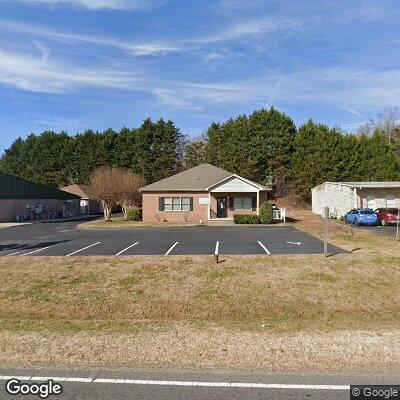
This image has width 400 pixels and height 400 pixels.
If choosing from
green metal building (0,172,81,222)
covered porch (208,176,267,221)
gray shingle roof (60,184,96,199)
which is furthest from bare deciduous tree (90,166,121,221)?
gray shingle roof (60,184,96,199)

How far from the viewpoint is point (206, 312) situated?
10.5m

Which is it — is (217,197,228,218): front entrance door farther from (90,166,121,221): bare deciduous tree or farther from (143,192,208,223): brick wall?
(90,166,121,221): bare deciduous tree

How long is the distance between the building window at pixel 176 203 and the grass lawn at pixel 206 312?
21.7m

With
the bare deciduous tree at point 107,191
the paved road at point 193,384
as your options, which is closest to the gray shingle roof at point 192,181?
the bare deciduous tree at point 107,191

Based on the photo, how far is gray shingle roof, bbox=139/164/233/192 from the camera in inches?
1479

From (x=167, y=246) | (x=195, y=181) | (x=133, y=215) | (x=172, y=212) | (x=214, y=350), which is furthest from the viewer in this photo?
(x=195, y=181)

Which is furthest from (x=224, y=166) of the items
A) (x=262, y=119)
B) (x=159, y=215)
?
(x=159, y=215)

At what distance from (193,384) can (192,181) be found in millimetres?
33677

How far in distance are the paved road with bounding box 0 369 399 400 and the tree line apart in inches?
2110

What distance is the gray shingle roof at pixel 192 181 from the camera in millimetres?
37562

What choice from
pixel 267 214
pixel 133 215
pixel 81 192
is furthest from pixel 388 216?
pixel 81 192

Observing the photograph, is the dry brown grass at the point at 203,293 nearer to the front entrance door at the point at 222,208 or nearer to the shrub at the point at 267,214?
the shrub at the point at 267,214

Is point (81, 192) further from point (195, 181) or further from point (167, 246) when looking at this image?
point (167, 246)

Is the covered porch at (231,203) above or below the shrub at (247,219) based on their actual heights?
above
